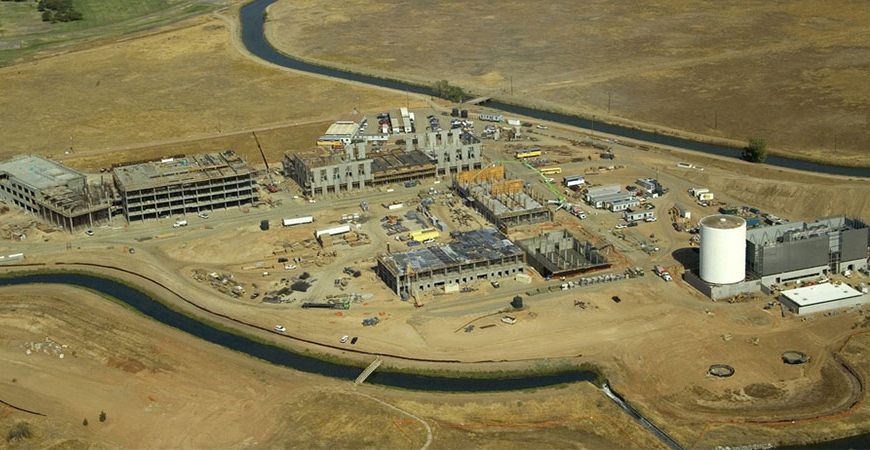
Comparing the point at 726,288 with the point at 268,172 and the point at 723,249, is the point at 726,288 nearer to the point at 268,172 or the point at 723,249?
the point at 723,249

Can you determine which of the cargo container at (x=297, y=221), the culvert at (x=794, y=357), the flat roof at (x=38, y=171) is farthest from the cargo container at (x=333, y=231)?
the culvert at (x=794, y=357)

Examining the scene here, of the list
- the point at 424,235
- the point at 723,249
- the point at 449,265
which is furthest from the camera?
the point at 424,235

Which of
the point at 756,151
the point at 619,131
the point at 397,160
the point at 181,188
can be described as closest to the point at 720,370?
the point at 756,151

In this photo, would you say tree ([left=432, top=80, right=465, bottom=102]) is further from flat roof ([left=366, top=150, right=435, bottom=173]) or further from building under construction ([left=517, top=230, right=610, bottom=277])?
building under construction ([left=517, top=230, right=610, bottom=277])

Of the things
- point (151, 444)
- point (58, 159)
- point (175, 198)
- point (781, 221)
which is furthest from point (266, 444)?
point (58, 159)

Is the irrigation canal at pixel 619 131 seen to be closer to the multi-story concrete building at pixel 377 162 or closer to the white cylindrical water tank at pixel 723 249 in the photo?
the multi-story concrete building at pixel 377 162

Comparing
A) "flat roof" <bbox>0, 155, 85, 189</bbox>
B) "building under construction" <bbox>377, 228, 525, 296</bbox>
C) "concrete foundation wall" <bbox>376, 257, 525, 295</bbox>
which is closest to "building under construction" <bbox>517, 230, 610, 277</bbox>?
"building under construction" <bbox>377, 228, 525, 296</bbox>

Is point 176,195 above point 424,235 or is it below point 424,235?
above
